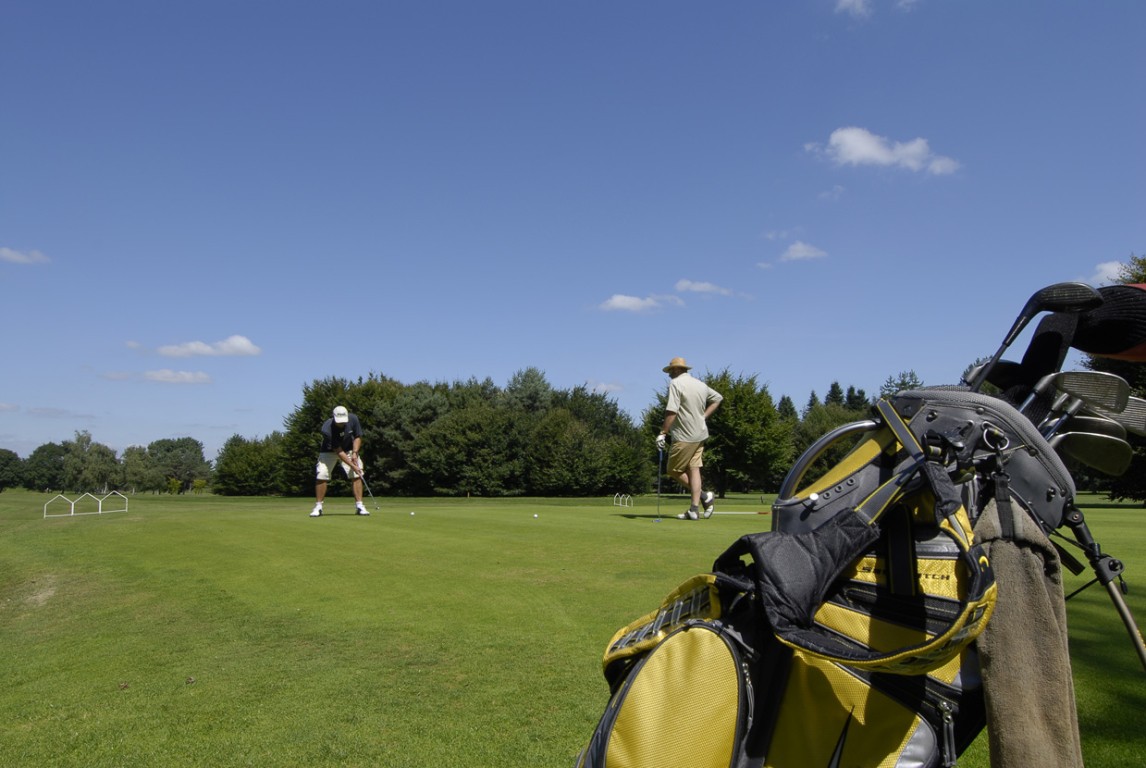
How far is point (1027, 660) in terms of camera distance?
170 centimetres

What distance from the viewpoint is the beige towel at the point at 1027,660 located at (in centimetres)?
167

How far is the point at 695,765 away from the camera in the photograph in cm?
167

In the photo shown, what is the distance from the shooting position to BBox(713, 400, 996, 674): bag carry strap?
5.16 ft

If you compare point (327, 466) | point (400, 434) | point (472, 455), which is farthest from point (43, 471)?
point (327, 466)

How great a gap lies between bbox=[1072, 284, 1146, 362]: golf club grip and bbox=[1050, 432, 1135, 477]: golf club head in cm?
30

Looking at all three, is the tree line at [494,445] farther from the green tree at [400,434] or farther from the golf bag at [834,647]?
the golf bag at [834,647]

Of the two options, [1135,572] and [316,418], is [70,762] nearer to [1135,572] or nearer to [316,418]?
[1135,572]

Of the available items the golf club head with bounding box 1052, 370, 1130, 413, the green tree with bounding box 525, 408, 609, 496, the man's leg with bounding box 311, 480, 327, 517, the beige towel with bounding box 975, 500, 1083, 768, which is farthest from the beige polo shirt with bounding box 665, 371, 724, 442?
the green tree with bounding box 525, 408, 609, 496

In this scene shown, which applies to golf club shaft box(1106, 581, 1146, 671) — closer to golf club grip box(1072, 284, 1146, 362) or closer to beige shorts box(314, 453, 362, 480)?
golf club grip box(1072, 284, 1146, 362)

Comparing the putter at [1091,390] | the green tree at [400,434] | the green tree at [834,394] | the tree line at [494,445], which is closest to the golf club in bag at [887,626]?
the putter at [1091,390]

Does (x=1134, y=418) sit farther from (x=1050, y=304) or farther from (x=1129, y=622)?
(x=1129, y=622)

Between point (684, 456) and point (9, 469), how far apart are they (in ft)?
327

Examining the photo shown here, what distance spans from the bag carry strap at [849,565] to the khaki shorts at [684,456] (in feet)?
33.9

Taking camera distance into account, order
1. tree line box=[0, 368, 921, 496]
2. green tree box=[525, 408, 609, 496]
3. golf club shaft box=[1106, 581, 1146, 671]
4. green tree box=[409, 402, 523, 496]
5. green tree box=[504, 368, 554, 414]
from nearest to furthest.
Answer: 1. golf club shaft box=[1106, 581, 1146, 671]
2. tree line box=[0, 368, 921, 496]
3. green tree box=[525, 408, 609, 496]
4. green tree box=[409, 402, 523, 496]
5. green tree box=[504, 368, 554, 414]
